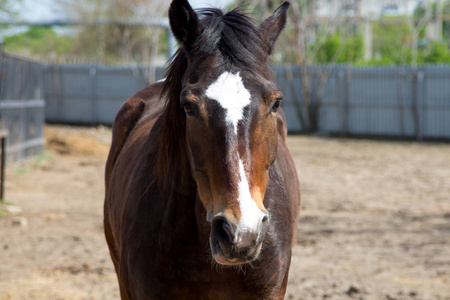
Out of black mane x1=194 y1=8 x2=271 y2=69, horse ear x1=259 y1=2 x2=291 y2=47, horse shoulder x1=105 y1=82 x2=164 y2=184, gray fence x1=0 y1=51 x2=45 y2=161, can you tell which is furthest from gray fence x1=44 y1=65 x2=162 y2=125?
black mane x1=194 y1=8 x2=271 y2=69

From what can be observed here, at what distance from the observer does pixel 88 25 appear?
2973cm

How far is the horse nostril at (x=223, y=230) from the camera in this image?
1.89 metres

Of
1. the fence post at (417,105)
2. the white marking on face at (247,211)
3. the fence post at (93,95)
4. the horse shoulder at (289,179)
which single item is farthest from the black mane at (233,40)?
the fence post at (93,95)

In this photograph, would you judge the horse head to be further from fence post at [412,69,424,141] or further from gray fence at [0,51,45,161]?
fence post at [412,69,424,141]

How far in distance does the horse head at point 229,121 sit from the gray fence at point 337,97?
13.5m

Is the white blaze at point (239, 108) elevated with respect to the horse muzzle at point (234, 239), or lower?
elevated

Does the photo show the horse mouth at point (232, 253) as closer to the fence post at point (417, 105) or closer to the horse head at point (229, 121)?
the horse head at point (229, 121)

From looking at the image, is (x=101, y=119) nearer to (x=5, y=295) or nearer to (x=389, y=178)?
(x=389, y=178)

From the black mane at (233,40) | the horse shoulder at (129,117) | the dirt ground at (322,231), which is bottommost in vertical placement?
the dirt ground at (322,231)

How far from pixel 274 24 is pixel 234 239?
1.16m

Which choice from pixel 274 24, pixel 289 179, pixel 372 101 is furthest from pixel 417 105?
pixel 274 24

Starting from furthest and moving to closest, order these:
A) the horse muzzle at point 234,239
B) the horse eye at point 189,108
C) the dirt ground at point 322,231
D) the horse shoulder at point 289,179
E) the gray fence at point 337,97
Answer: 1. the gray fence at point 337,97
2. the dirt ground at point 322,231
3. the horse shoulder at point 289,179
4. the horse eye at point 189,108
5. the horse muzzle at point 234,239

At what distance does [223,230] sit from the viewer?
6.33ft

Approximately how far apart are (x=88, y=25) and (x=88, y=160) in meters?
18.6
